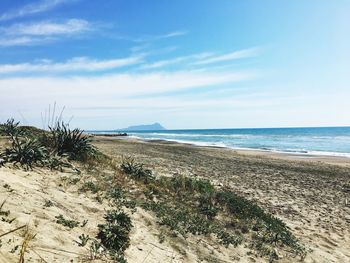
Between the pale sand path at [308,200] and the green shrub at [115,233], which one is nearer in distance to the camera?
the green shrub at [115,233]

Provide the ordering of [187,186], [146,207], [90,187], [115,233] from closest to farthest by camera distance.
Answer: [115,233]
[146,207]
[90,187]
[187,186]

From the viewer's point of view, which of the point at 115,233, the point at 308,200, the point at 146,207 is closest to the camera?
the point at 115,233

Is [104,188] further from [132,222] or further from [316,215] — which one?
[316,215]

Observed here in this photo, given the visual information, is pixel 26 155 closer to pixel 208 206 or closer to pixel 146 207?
pixel 146 207

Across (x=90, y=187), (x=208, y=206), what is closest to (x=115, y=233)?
(x=90, y=187)

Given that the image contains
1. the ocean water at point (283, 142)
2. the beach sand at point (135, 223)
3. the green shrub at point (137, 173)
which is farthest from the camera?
the ocean water at point (283, 142)

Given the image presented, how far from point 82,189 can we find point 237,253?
3931mm

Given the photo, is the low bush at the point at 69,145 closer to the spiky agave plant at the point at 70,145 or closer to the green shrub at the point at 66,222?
the spiky agave plant at the point at 70,145

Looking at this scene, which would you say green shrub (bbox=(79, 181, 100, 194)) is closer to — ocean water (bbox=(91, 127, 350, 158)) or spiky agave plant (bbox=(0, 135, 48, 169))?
spiky agave plant (bbox=(0, 135, 48, 169))

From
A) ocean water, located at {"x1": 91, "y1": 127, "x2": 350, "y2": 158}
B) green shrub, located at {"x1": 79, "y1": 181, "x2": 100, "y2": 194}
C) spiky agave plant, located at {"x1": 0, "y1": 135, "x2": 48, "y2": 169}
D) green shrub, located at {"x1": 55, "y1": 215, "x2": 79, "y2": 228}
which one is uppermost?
spiky agave plant, located at {"x1": 0, "y1": 135, "x2": 48, "y2": 169}

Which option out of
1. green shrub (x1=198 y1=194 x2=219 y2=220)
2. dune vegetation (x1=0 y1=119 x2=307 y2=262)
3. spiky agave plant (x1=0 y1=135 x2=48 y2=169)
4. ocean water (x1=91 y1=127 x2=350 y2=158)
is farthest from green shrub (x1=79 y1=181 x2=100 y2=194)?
ocean water (x1=91 y1=127 x2=350 y2=158)

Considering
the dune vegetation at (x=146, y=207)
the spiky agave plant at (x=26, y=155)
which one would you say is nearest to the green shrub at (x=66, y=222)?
the dune vegetation at (x=146, y=207)

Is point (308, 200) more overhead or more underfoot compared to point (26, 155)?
more underfoot

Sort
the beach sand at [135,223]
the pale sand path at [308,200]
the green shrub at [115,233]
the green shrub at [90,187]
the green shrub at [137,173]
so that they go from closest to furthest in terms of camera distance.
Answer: the beach sand at [135,223] < the green shrub at [115,233] < the green shrub at [90,187] < the pale sand path at [308,200] < the green shrub at [137,173]
